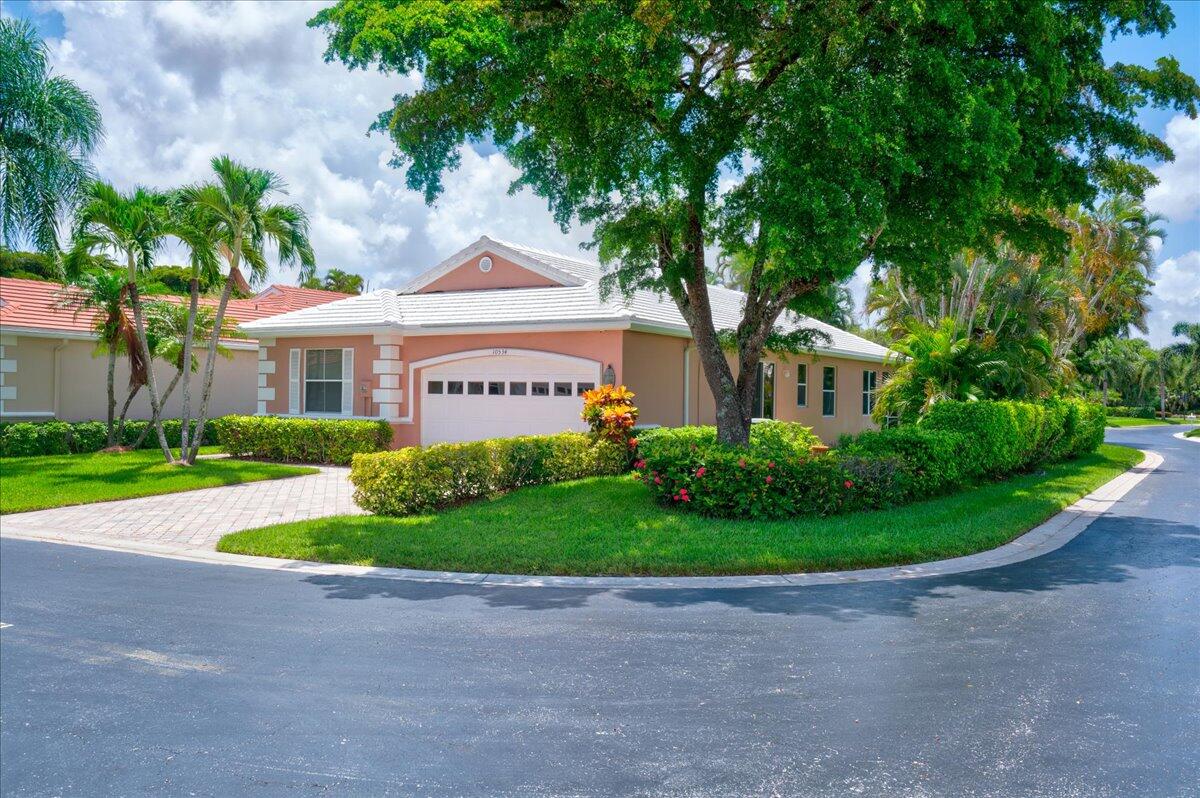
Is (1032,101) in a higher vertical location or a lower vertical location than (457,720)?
higher

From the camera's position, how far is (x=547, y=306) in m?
19.0

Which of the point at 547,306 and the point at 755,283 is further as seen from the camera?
the point at 547,306

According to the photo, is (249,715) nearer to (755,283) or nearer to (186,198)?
(755,283)

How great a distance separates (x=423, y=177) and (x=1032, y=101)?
8.69 metres

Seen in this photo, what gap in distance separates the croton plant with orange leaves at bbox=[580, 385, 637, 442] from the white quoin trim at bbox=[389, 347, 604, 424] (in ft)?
5.37

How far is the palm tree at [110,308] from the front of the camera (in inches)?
760

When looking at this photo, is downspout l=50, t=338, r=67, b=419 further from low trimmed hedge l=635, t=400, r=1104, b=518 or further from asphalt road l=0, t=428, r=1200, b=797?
low trimmed hedge l=635, t=400, r=1104, b=518

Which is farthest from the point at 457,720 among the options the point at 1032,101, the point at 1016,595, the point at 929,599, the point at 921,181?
the point at 1032,101

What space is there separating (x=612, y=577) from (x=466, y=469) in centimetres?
463

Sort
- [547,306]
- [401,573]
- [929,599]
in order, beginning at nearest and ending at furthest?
1. [929,599]
2. [401,573]
3. [547,306]

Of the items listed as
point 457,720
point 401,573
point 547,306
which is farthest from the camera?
point 547,306

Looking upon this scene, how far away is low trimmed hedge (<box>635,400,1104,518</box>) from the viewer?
11.6 metres

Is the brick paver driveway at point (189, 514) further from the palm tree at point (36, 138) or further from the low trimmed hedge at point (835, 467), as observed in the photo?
the palm tree at point (36, 138)

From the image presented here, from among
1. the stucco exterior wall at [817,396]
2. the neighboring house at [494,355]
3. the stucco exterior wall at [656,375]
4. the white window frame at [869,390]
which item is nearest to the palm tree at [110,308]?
the neighboring house at [494,355]
